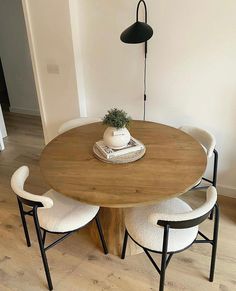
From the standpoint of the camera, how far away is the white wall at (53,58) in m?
2.49

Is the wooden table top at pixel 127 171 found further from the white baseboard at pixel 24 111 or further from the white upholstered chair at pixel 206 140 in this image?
the white baseboard at pixel 24 111

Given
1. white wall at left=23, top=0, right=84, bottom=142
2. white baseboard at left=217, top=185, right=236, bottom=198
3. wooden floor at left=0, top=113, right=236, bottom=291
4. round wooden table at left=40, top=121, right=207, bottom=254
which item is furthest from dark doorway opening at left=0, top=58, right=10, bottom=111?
white baseboard at left=217, top=185, right=236, bottom=198

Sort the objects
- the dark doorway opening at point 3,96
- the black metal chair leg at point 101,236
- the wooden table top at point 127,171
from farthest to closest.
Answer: the dark doorway opening at point 3,96
the black metal chair leg at point 101,236
the wooden table top at point 127,171

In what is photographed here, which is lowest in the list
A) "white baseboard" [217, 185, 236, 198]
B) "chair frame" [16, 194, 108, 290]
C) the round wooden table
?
"white baseboard" [217, 185, 236, 198]

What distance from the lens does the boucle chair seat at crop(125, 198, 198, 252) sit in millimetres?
1527

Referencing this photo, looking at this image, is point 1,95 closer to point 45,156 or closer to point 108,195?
point 45,156

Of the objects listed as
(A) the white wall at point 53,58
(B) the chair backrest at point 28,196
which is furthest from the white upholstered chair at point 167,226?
(A) the white wall at point 53,58

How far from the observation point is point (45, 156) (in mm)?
1857

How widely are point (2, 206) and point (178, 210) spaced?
5.54ft

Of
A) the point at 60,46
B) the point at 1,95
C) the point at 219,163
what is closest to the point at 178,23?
the point at 60,46

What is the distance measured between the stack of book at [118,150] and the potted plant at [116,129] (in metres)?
0.03

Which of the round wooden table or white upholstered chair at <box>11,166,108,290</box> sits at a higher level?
the round wooden table

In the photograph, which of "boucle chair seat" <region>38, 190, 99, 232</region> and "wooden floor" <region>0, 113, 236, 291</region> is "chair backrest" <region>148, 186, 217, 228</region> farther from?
"wooden floor" <region>0, 113, 236, 291</region>

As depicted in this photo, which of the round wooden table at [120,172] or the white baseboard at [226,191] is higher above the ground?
the round wooden table at [120,172]
